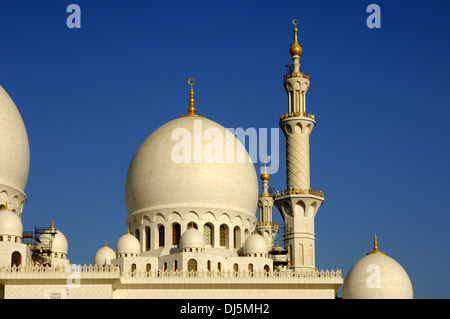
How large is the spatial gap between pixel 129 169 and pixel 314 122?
10.9 metres

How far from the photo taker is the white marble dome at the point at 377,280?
44.3 m

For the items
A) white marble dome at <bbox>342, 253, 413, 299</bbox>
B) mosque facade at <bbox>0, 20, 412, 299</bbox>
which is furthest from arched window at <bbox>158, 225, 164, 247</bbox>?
white marble dome at <bbox>342, 253, 413, 299</bbox>

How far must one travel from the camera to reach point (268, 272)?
A: 140 ft

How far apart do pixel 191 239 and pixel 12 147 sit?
9943 millimetres

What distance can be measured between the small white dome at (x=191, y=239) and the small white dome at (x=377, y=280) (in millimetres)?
7503

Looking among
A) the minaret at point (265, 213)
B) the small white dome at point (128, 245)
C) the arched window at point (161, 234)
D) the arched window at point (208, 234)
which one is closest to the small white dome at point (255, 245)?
the arched window at point (208, 234)

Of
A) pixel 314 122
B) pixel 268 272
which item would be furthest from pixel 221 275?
pixel 314 122

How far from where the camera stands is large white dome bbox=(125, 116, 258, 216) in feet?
155

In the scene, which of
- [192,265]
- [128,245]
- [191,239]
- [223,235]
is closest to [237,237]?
[223,235]
